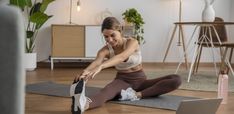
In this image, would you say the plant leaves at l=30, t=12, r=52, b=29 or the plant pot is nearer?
the plant leaves at l=30, t=12, r=52, b=29

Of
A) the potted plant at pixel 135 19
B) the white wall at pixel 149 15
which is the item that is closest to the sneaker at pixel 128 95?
the potted plant at pixel 135 19

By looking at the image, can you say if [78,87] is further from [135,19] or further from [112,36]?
[135,19]

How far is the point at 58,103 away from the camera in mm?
2807

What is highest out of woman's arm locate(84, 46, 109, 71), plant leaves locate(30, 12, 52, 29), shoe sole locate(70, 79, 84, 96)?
plant leaves locate(30, 12, 52, 29)

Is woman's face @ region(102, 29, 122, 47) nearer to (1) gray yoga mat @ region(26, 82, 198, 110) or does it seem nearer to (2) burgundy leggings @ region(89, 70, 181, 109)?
(2) burgundy leggings @ region(89, 70, 181, 109)

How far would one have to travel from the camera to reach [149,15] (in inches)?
223

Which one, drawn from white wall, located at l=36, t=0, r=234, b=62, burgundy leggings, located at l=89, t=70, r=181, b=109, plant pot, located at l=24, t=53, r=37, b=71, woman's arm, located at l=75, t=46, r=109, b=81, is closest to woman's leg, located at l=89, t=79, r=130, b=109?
burgundy leggings, located at l=89, t=70, r=181, b=109

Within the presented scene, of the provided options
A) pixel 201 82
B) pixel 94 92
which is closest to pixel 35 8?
pixel 94 92

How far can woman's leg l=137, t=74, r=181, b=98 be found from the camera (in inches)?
112

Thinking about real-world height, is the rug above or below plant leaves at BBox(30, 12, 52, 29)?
below

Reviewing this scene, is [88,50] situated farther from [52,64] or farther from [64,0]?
[64,0]

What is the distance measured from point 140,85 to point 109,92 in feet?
0.93

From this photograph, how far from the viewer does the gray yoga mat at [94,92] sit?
270cm

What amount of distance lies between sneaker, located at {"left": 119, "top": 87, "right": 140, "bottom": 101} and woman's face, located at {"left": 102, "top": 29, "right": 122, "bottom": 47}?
358 millimetres
